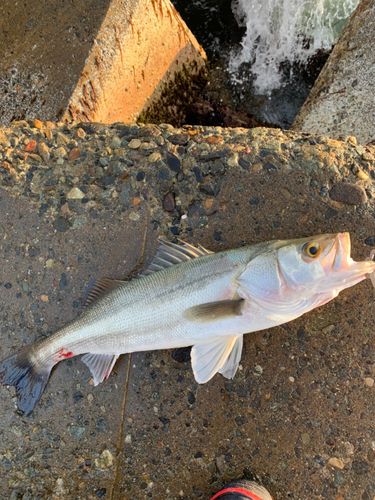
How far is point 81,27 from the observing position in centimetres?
358

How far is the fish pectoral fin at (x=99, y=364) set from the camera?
9.21ft

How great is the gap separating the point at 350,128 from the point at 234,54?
236 centimetres

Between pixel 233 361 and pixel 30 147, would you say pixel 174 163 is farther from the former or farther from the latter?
pixel 233 361

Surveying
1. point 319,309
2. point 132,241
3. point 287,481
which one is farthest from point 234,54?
point 287,481

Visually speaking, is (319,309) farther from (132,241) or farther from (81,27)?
(81,27)

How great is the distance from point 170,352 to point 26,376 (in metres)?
1.22

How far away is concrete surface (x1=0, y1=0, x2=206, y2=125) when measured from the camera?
356cm

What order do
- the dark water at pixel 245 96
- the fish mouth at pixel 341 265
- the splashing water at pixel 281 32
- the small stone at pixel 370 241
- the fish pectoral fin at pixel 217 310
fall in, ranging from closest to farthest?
1. the fish mouth at pixel 341 265
2. the fish pectoral fin at pixel 217 310
3. the small stone at pixel 370 241
4. the dark water at pixel 245 96
5. the splashing water at pixel 281 32

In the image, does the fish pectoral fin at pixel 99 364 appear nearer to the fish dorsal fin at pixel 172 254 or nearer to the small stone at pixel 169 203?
the fish dorsal fin at pixel 172 254

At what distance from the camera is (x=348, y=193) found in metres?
2.81

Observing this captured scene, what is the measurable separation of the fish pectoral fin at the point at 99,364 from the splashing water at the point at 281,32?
4022mm

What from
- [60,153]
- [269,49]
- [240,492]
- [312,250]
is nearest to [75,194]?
[60,153]

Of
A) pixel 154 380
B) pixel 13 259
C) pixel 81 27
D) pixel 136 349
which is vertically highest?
pixel 81 27

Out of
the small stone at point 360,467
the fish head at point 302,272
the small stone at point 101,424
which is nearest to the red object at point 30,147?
the fish head at point 302,272
